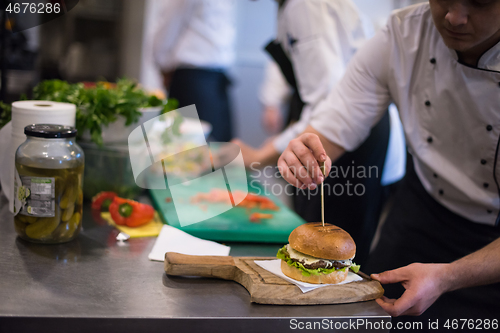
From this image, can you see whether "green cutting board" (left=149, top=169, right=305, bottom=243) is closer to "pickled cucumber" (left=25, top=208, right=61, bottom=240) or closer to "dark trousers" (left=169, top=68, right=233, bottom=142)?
"pickled cucumber" (left=25, top=208, right=61, bottom=240)

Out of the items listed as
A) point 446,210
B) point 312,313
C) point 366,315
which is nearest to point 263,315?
point 312,313

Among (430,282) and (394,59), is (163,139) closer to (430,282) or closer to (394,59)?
(394,59)

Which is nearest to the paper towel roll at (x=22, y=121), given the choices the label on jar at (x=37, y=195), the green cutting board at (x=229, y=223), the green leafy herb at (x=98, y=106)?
the green leafy herb at (x=98, y=106)

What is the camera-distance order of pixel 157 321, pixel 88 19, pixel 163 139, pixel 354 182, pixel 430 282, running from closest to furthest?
pixel 157 321, pixel 430 282, pixel 163 139, pixel 354 182, pixel 88 19

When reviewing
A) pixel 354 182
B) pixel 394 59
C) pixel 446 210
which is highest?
pixel 394 59

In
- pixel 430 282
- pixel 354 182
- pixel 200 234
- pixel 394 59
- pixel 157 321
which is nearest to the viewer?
pixel 157 321

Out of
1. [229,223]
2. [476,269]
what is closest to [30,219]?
[229,223]

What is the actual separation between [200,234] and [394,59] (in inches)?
31.9

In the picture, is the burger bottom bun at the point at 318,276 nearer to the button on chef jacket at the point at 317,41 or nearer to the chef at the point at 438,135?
the chef at the point at 438,135

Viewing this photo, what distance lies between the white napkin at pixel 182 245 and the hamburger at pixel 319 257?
0.26 m

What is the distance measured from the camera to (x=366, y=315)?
0.90m

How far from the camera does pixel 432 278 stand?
3.48 feet

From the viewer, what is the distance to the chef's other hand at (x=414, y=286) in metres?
1.00

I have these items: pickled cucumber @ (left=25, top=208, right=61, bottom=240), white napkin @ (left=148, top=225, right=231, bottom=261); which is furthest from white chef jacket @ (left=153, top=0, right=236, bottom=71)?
pickled cucumber @ (left=25, top=208, right=61, bottom=240)
